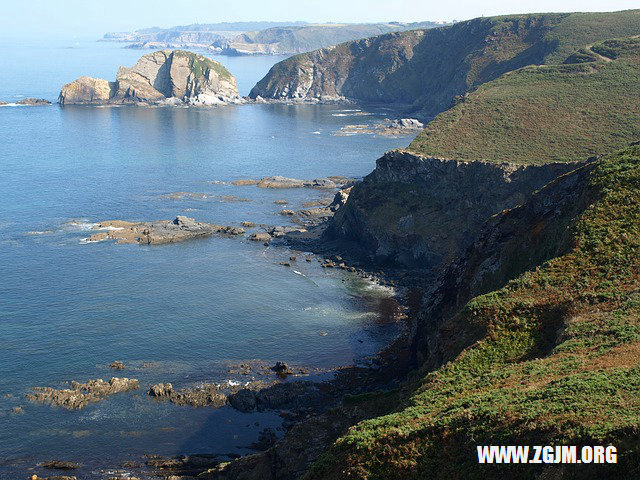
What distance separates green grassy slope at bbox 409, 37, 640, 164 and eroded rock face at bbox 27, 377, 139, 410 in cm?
5955

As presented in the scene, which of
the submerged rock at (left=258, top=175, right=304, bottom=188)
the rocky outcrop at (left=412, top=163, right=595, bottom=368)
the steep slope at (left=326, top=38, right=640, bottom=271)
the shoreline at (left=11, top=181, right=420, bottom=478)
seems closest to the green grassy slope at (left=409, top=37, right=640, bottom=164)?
the steep slope at (left=326, top=38, right=640, bottom=271)

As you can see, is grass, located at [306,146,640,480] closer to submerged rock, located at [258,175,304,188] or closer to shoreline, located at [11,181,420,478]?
shoreline, located at [11,181,420,478]

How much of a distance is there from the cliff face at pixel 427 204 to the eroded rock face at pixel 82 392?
45.6 metres

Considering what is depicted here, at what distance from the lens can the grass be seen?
30.0 m

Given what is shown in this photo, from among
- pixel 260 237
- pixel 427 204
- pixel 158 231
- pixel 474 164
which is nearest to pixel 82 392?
pixel 158 231

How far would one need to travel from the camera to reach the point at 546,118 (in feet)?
355

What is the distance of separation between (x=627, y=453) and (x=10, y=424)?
48706 mm

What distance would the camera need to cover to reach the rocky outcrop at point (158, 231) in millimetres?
104688

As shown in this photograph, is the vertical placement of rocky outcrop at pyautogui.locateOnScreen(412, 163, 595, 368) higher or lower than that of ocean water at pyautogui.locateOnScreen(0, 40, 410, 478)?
higher

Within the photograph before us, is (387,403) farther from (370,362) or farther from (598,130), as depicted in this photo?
(598,130)

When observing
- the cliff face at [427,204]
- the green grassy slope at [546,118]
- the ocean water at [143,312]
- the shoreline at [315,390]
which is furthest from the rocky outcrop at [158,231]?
the shoreline at [315,390]

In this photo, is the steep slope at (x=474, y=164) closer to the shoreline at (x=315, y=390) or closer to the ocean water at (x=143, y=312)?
the ocean water at (x=143, y=312)

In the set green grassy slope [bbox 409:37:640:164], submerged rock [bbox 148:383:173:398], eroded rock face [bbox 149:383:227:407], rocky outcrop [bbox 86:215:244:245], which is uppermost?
green grassy slope [bbox 409:37:640:164]

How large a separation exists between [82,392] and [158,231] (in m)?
49.4
